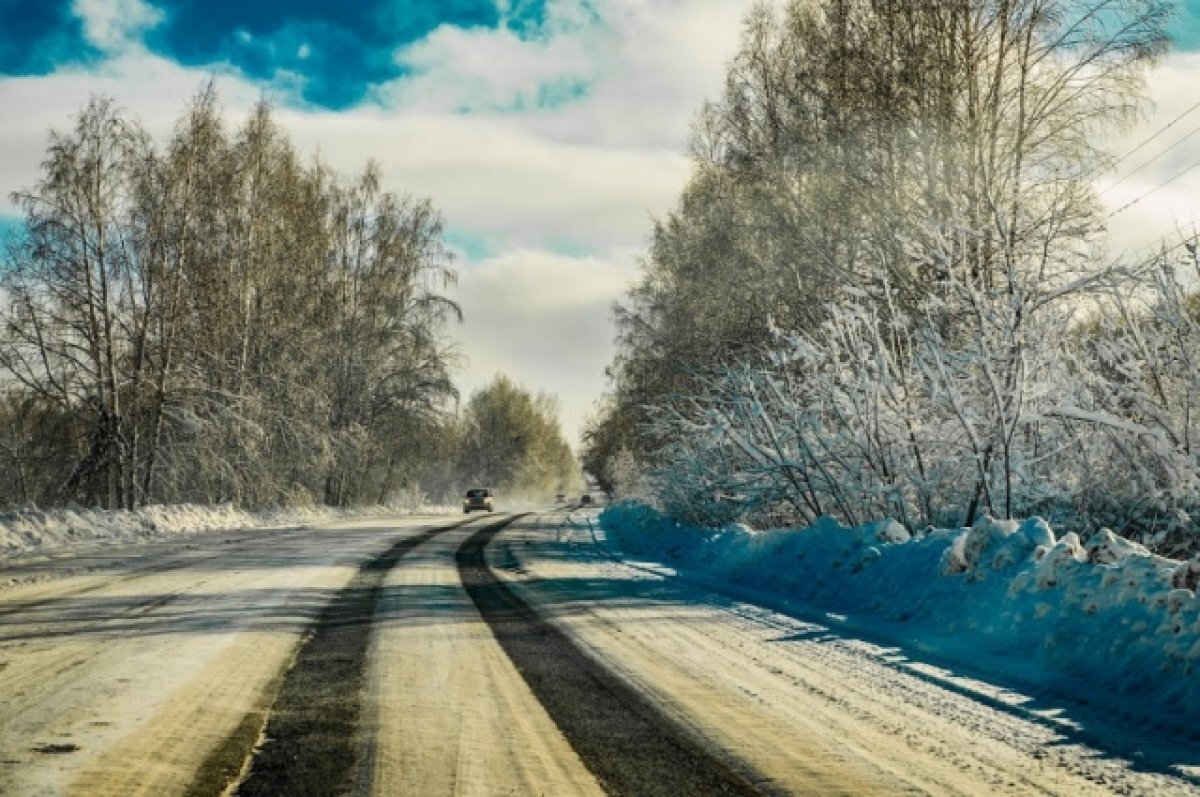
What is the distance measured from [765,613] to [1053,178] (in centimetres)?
959

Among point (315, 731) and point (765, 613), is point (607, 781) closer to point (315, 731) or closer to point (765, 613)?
point (315, 731)

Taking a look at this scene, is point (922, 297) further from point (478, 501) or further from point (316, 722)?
point (478, 501)

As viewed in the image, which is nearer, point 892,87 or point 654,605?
point 654,605

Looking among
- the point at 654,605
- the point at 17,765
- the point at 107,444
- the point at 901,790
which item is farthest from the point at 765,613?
the point at 107,444

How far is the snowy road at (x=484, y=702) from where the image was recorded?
3.40 m

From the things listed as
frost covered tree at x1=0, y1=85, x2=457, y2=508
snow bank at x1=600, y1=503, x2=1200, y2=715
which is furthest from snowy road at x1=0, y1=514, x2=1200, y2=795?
frost covered tree at x1=0, y1=85, x2=457, y2=508

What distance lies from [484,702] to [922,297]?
1024 cm

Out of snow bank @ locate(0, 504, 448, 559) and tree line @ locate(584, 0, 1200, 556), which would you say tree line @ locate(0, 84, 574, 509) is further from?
Answer: tree line @ locate(584, 0, 1200, 556)

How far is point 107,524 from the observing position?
55.3 ft

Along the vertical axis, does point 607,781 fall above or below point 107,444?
below

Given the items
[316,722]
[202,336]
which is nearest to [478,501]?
[202,336]

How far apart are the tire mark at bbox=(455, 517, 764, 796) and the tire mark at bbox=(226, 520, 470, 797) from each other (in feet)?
2.99

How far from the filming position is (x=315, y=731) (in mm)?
3918

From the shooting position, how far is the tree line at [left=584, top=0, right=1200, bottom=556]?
8367mm
